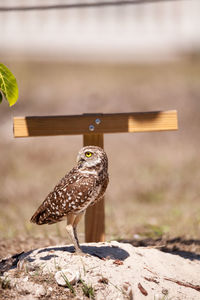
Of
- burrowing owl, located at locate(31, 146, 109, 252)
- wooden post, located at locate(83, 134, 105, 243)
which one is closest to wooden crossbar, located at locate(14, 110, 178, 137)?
wooden post, located at locate(83, 134, 105, 243)

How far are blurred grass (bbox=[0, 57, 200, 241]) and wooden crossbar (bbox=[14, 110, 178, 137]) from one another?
1.75 meters

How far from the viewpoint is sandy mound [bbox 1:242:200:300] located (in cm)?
353

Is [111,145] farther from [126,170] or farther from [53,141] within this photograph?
[126,170]

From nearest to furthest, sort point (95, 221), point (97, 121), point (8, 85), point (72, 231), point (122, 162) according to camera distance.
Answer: point (8, 85) → point (72, 231) → point (97, 121) → point (95, 221) → point (122, 162)

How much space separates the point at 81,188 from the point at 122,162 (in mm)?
7741

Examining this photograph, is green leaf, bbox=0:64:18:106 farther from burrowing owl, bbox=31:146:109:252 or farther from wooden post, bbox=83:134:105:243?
wooden post, bbox=83:134:105:243

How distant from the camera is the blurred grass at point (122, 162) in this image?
22.4ft

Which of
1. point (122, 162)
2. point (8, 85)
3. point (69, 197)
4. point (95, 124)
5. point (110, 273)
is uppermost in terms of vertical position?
point (8, 85)

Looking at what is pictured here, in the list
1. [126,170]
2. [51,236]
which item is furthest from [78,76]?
[51,236]

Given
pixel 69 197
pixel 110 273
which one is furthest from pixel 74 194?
pixel 110 273

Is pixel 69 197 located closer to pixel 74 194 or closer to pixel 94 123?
pixel 74 194

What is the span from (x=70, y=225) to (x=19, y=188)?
5.55 m

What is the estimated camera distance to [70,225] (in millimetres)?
3949

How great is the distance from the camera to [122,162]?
11430 millimetres
